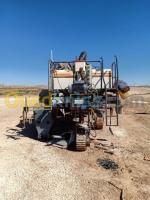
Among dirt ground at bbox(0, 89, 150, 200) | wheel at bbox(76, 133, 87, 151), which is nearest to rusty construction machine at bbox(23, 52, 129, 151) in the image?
wheel at bbox(76, 133, 87, 151)

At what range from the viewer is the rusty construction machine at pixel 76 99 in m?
10.6

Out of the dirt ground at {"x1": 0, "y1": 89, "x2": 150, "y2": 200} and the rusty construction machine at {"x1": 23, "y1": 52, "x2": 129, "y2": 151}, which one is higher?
the rusty construction machine at {"x1": 23, "y1": 52, "x2": 129, "y2": 151}

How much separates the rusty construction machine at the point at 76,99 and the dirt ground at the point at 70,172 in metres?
0.71

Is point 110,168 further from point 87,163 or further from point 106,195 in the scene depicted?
point 106,195

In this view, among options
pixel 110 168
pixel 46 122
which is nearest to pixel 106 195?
pixel 110 168

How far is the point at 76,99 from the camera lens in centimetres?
1065

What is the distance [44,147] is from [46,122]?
4.35 feet

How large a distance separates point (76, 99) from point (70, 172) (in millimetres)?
3645

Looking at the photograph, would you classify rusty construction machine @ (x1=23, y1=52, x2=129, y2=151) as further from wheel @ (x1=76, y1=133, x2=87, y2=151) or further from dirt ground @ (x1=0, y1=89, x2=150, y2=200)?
dirt ground @ (x1=0, y1=89, x2=150, y2=200)

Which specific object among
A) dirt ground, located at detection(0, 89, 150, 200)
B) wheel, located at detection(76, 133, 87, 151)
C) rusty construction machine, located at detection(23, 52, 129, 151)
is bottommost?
dirt ground, located at detection(0, 89, 150, 200)

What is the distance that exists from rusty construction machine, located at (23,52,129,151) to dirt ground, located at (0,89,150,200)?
0.71 m

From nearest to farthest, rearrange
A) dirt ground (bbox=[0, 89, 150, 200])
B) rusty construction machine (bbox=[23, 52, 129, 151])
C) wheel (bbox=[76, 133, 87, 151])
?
1. dirt ground (bbox=[0, 89, 150, 200])
2. wheel (bbox=[76, 133, 87, 151])
3. rusty construction machine (bbox=[23, 52, 129, 151])

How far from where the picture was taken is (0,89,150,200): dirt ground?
605 cm

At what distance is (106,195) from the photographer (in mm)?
6008
